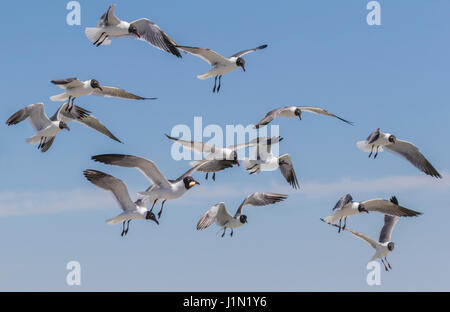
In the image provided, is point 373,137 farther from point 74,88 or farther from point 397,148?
point 74,88

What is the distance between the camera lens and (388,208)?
1855cm

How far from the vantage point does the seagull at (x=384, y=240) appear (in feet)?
65.4

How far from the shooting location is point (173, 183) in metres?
16.2

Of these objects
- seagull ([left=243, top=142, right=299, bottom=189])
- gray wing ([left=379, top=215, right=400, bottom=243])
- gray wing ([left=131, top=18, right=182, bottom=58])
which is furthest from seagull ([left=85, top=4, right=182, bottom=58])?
gray wing ([left=379, top=215, right=400, bottom=243])

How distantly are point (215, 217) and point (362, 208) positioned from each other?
3.56 metres

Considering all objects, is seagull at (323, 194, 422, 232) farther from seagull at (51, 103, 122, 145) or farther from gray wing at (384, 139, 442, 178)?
seagull at (51, 103, 122, 145)

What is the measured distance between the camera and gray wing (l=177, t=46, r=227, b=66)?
17.8m

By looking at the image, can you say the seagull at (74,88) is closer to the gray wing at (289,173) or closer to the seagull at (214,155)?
the seagull at (214,155)

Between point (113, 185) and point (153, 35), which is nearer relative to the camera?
point (113, 185)

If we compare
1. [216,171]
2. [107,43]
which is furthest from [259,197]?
[107,43]

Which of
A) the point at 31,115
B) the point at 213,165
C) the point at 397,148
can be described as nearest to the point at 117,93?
the point at 31,115

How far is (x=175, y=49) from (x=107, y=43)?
146 cm

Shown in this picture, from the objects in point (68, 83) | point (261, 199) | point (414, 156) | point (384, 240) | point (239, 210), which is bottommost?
point (384, 240)

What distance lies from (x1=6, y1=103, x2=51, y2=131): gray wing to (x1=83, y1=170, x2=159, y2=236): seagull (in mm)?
3101
